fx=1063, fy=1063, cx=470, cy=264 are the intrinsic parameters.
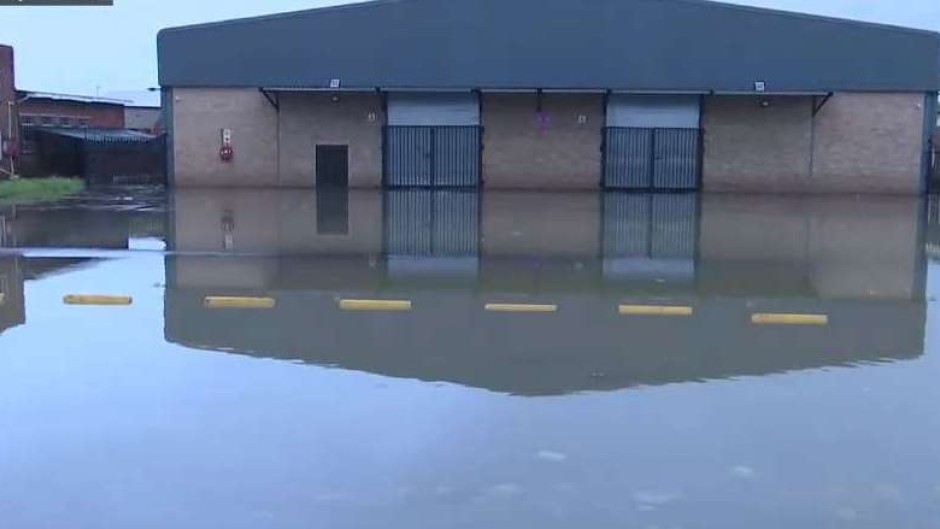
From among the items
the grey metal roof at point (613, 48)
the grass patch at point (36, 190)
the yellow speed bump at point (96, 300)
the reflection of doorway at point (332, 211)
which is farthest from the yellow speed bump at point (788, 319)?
the grey metal roof at point (613, 48)

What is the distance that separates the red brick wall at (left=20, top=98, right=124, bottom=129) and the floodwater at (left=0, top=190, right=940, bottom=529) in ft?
118

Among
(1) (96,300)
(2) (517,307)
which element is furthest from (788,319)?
(1) (96,300)

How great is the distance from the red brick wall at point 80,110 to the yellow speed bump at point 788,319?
4390 cm

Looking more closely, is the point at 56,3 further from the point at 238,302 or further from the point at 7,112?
the point at 7,112

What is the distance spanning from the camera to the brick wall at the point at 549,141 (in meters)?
36.6

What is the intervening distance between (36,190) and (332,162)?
970 cm

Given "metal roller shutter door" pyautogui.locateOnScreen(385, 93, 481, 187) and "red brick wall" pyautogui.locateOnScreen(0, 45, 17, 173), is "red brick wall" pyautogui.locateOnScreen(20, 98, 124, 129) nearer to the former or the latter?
"red brick wall" pyautogui.locateOnScreen(0, 45, 17, 173)

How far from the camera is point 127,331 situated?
965 cm

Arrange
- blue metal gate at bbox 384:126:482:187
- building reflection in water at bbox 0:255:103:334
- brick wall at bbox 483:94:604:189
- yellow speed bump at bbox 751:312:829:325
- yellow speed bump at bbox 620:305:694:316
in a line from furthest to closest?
blue metal gate at bbox 384:126:482:187 < brick wall at bbox 483:94:604:189 < yellow speed bump at bbox 620:305:694:316 < building reflection in water at bbox 0:255:103:334 < yellow speed bump at bbox 751:312:829:325

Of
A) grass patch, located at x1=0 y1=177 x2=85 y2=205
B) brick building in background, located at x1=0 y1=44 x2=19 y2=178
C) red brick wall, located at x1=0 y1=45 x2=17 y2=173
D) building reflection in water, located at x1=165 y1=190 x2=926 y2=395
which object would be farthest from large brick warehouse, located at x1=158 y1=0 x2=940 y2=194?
building reflection in water, located at x1=165 y1=190 x2=926 y2=395

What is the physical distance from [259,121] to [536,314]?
28.3 m

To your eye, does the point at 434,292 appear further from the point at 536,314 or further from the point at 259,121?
the point at 259,121

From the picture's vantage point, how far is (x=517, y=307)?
1102 centimetres

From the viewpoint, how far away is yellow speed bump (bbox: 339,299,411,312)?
1091cm
